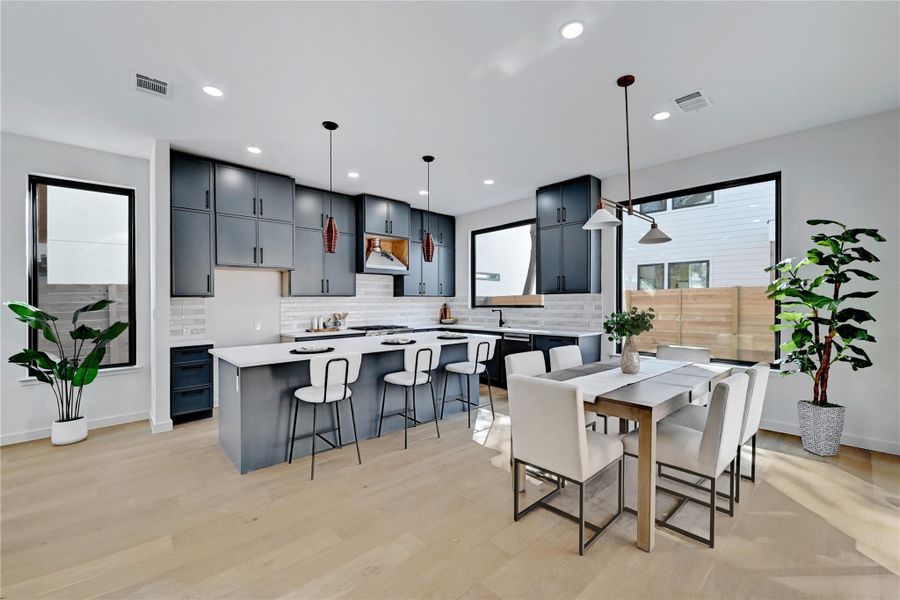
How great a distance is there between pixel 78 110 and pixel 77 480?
2827 mm

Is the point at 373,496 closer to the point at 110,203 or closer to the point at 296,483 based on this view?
the point at 296,483

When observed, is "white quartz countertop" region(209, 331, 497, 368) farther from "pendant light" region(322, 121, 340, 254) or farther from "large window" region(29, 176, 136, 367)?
"large window" region(29, 176, 136, 367)

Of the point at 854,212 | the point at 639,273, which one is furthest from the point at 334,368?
the point at 854,212

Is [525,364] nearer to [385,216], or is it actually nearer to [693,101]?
[693,101]

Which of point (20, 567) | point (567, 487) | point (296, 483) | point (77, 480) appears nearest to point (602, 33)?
point (567, 487)

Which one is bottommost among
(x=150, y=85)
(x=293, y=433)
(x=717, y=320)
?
(x=293, y=433)

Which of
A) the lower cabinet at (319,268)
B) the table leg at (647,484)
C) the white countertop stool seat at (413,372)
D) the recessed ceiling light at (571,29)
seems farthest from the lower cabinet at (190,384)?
the recessed ceiling light at (571,29)

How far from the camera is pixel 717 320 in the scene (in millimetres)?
4117

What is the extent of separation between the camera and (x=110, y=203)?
4.14 meters

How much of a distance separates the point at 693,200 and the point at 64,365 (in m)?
6.36

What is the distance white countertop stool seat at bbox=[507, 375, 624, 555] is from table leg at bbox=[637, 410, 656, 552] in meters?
0.17

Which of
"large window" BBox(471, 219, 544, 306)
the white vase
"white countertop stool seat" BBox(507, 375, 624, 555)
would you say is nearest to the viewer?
"white countertop stool seat" BBox(507, 375, 624, 555)

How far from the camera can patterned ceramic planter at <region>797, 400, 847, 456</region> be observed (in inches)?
123

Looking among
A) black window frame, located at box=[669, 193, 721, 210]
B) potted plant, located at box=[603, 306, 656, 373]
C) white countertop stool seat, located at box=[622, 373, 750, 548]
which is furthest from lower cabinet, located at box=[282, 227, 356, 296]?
white countertop stool seat, located at box=[622, 373, 750, 548]
